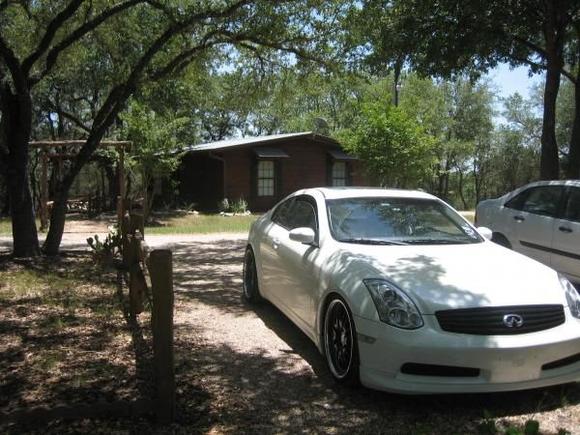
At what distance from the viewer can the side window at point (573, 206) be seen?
25.0 ft

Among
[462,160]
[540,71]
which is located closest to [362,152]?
[540,71]

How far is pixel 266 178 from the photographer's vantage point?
92.3 feet

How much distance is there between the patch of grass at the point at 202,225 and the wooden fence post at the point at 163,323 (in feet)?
47.5

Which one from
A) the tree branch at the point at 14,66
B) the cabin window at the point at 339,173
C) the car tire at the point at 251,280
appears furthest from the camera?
the cabin window at the point at 339,173

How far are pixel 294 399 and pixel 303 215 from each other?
2.32 meters

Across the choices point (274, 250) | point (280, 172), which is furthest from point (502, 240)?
point (280, 172)

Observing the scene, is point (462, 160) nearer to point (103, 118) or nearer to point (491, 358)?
point (103, 118)

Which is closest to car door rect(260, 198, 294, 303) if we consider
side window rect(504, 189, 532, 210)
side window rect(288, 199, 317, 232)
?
side window rect(288, 199, 317, 232)

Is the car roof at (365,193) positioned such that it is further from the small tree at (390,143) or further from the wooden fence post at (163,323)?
the small tree at (390,143)

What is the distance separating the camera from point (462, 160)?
48.9 m

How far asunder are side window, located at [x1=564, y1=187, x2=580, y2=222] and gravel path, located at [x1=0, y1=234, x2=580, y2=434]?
12.0ft

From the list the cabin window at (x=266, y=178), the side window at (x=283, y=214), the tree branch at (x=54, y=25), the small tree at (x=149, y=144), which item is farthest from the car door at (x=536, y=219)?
the cabin window at (x=266, y=178)

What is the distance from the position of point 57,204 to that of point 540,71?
12593 millimetres

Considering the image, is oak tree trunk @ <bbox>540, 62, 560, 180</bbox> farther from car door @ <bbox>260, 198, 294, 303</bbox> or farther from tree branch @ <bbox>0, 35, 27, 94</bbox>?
tree branch @ <bbox>0, 35, 27, 94</bbox>
